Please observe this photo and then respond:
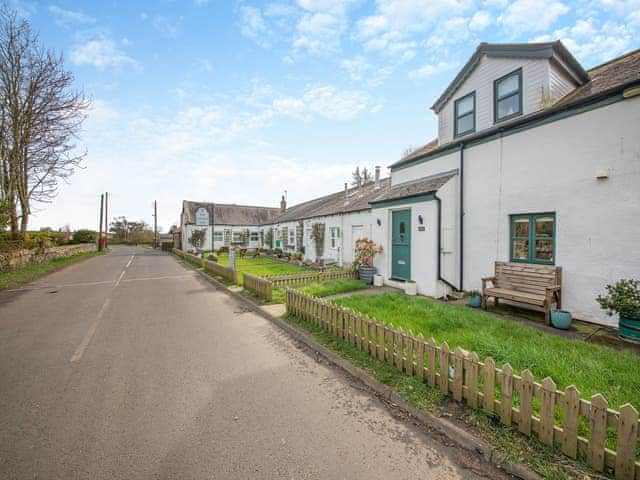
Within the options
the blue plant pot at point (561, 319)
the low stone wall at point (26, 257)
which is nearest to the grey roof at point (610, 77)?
the blue plant pot at point (561, 319)

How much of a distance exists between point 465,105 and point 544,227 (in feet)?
17.5

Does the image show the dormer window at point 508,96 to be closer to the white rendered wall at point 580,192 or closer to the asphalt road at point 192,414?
the white rendered wall at point 580,192

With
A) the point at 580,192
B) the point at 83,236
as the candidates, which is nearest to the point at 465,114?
the point at 580,192

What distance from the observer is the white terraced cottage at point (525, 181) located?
5.84 m

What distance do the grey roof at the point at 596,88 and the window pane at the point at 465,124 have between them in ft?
2.86

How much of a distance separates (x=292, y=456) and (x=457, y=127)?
11.1m

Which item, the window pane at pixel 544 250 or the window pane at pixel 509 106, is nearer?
the window pane at pixel 544 250

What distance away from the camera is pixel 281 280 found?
396 inches

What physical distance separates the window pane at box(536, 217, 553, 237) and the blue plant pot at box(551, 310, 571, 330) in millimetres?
2132

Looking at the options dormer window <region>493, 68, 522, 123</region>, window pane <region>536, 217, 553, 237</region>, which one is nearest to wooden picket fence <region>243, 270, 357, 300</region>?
window pane <region>536, 217, 553, 237</region>

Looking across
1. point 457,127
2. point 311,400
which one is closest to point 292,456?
point 311,400

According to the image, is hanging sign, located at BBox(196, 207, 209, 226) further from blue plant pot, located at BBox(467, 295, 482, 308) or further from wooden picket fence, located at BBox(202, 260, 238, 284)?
blue plant pot, located at BBox(467, 295, 482, 308)

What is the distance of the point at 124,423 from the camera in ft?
10.3

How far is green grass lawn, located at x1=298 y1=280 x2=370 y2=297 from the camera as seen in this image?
9320 mm
